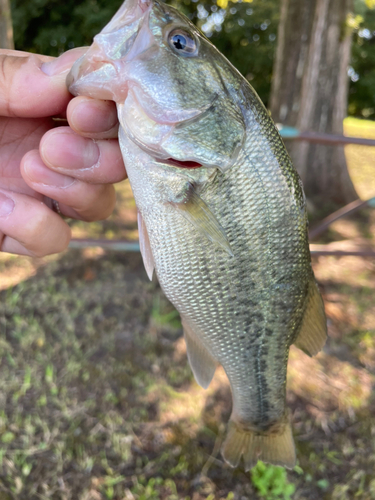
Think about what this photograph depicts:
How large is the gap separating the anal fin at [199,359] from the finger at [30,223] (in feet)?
2.18

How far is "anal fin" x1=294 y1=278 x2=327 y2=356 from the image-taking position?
1.41 meters

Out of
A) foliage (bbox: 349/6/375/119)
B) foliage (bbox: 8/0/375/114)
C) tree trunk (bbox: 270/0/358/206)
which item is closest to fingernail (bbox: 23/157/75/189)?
tree trunk (bbox: 270/0/358/206)

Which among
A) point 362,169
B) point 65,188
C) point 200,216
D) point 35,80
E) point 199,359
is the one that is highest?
point 35,80

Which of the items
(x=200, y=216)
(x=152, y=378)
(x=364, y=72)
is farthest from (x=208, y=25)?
(x=200, y=216)

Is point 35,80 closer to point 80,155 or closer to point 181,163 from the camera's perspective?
point 80,155

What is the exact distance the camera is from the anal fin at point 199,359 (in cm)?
146

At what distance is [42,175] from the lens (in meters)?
1.39

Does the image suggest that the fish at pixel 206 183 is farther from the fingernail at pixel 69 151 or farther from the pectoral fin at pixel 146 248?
the fingernail at pixel 69 151

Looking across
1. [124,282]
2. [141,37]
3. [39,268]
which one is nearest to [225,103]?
[141,37]

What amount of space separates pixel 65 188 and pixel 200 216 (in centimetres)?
61

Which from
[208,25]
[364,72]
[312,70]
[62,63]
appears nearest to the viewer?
[62,63]

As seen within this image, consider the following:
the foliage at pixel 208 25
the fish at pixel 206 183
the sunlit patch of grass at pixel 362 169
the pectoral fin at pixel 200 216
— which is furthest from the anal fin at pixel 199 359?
the foliage at pixel 208 25

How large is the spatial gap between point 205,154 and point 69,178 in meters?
0.59

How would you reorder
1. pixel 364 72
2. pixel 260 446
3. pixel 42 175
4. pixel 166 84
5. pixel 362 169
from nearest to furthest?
pixel 166 84, pixel 42 175, pixel 260 446, pixel 362 169, pixel 364 72
